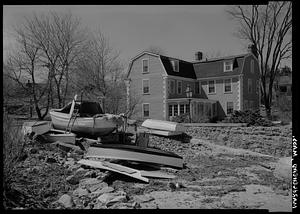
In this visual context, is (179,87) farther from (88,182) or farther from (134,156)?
(88,182)

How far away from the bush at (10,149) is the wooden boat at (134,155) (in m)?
2.96

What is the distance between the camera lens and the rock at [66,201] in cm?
471

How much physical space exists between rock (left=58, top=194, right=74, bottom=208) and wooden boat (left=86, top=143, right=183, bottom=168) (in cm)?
289

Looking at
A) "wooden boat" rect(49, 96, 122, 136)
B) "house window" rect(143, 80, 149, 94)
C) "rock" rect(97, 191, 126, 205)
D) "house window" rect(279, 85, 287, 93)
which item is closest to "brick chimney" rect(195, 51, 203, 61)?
"house window" rect(143, 80, 149, 94)

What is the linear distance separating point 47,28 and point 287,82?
38.0m

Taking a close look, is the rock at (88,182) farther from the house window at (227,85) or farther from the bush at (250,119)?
the house window at (227,85)

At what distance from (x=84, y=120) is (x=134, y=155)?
428 centimetres

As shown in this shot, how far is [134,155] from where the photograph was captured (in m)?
7.91

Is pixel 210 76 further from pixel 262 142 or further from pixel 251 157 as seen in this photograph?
pixel 251 157

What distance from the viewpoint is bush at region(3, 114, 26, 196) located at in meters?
4.57

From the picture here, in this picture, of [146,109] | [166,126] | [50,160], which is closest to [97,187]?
[50,160]

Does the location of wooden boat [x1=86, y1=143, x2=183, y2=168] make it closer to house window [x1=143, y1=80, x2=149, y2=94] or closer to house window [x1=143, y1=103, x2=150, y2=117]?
house window [x1=143, y1=103, x2=150, y2=117]

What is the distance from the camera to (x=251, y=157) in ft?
36.2
